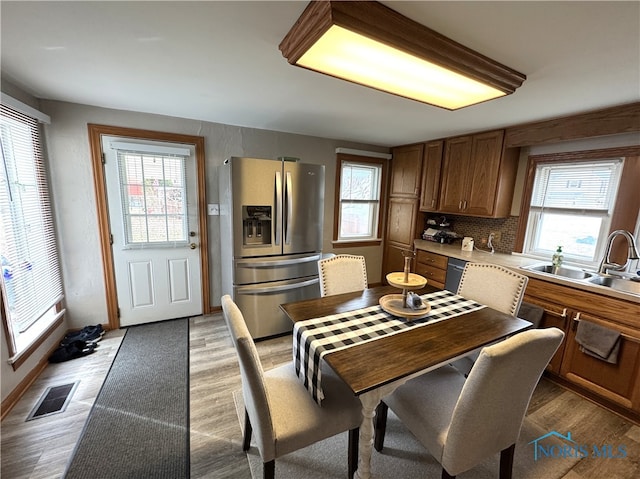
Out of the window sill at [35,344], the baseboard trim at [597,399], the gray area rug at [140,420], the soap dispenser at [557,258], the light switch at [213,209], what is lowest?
the gray area rug at [140,420]

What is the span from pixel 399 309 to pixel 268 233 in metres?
1.53

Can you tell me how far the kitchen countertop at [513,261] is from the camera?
1.84m

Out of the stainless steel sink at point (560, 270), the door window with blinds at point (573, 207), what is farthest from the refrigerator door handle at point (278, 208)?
the door window with blinds at point (573, 207)

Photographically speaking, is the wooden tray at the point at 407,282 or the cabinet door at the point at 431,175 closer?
the wooden tray at the point at 407,282

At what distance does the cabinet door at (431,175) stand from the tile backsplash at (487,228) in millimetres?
440

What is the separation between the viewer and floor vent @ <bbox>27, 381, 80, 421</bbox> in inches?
70.0

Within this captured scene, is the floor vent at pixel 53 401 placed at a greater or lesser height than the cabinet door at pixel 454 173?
lesser

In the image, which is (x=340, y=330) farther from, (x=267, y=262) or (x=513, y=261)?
(x=513, y=261)

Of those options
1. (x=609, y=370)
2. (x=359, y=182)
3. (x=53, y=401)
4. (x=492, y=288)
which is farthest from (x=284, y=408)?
(x=359, y=182)

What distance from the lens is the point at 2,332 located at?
177 centimetres

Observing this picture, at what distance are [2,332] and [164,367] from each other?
3.36 ft

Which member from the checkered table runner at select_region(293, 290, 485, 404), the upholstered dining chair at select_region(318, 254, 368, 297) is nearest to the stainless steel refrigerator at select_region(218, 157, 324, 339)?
the upholstered dining chair at select_region(318, 254, 368, 297)

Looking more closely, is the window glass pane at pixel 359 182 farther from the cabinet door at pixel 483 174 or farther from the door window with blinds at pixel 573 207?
the door window with blinds at pixel 573 207

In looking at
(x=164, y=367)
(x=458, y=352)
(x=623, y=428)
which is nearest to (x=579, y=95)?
(x=458, y=352)
